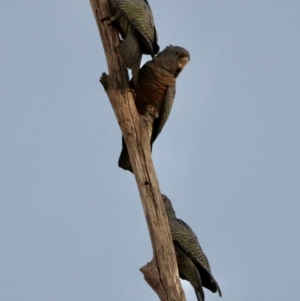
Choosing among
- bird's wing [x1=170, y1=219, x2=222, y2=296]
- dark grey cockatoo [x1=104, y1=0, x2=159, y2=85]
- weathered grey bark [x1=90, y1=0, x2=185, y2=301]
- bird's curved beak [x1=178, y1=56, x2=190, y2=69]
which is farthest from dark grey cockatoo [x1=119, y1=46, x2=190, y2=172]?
bird's wing [x1=170, y1=219, x2=222, y2=296]

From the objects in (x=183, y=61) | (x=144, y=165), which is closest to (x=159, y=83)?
(x=183, y=61)

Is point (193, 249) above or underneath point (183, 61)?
underneath

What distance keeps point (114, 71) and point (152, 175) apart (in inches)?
42.5

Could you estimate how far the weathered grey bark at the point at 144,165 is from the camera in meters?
7.21

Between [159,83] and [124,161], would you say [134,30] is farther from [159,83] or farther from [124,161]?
[124,161]

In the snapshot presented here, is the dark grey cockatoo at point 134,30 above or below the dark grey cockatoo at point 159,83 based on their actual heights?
above

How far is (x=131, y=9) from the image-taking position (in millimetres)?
8266

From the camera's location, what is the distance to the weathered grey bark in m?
7.21

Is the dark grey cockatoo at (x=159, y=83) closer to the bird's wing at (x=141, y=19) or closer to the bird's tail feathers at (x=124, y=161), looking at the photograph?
the bird's tail feathers at (x=124, y=161)

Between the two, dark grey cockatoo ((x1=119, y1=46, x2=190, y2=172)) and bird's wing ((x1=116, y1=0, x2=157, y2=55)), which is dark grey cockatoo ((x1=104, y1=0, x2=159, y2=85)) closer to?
bird's wing ((x1=116, y1=0, x2=157, y2=55))

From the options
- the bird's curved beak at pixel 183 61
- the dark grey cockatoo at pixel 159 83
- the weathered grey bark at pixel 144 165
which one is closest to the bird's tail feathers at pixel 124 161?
the dark grey cockatoo at pixel 159 83

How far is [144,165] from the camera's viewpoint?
764 cm

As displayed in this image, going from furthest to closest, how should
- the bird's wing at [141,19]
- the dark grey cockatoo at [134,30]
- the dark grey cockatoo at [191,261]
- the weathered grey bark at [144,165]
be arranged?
the bird's wing at [141,19] < the dark grey cockatoo at [134,30] < the dark grey cockatoo at [191,261] < the weathered grey bark at [144,165]

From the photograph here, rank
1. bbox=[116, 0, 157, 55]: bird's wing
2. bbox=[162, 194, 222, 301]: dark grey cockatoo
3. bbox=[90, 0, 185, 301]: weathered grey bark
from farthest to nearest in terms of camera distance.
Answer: bbox=[116, 0, 157, 55]: bird's wing → bbox=[162, 194, 222, 301]: dark grey cockatoo → bbox=[90, 0, 185, 301]: weathered grey bark
